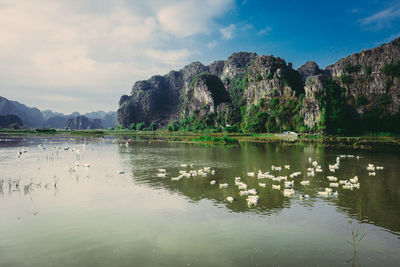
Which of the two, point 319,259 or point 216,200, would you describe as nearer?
point 319,259

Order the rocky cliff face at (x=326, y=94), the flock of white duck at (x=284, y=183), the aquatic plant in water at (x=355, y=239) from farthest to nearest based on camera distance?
the rocky cliff face at (x=326, y=94), the flock of white duck at (x=284, y=183), the aquatic plant in water at (x=355, y=239)

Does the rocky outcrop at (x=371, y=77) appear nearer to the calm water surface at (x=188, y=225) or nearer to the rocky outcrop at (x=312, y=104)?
the rocky outcrop at (x=312, y=104)

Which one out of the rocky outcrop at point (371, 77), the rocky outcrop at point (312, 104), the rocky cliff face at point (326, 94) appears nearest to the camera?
the rocky outcrop at point (312, 104)

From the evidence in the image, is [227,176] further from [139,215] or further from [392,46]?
[392,46]

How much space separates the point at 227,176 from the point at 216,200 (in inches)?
329

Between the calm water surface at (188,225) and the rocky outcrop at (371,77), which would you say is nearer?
the calm water surface at (188,225)

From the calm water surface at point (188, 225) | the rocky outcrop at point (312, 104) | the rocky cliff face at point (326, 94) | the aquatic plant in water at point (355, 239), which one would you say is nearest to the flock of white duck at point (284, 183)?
the calm water surface at point (188, 225)

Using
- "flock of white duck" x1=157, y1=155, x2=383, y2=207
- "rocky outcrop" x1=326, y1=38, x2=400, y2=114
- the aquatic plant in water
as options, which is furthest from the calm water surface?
"rocky outcrop" x1=326, y1=38, x2=400, y2=114

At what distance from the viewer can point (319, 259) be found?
34.1ft

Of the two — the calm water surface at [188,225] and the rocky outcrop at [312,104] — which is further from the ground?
the rocky outcrop at [312,104]

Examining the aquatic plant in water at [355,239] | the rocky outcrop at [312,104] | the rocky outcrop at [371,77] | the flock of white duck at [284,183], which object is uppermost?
the rocky outcrop at [371,77]

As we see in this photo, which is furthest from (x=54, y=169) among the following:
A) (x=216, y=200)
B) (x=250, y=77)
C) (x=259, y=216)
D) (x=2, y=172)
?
(x=250, y=77)

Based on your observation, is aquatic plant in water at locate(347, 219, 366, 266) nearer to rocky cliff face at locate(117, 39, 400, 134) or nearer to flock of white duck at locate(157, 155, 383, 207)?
flock of white duck at locate(157, 155, 383, 207)

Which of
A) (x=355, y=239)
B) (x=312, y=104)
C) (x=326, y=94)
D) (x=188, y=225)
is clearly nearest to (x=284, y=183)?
(x=355, y=239)
